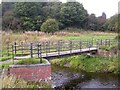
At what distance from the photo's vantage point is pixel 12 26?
190 ft

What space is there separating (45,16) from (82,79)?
39687mm

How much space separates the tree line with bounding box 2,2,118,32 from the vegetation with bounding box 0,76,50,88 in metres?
33.8

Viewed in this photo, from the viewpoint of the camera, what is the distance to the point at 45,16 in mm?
61250

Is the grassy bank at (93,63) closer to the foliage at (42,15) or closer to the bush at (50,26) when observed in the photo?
the bush at (50,26)

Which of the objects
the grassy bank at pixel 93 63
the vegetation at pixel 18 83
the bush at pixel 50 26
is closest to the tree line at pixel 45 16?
the bush at pixel 50 26

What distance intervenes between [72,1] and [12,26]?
53.4ft

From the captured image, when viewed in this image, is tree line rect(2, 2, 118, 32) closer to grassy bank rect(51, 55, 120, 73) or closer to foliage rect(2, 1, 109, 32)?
foliage rect(2, 1, 109, 32)

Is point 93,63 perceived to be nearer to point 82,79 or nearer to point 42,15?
point 82,79

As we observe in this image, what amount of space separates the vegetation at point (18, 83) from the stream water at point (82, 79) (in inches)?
130

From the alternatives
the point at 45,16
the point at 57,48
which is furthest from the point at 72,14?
the point at 57,48

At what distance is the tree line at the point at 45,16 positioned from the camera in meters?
57.7

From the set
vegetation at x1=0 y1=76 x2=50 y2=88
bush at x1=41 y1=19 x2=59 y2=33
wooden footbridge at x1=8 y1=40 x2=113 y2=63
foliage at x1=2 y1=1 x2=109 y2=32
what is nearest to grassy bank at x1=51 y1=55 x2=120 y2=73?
wooden footbridge at x1=8 y1=40 x2=113 y2=63

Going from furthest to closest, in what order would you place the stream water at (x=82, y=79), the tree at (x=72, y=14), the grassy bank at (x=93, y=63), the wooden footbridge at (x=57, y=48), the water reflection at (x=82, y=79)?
the tree at (x=72, y=14) < the grassy bank at (x=93, y=63) < the wooden footbridge at (x=57, y=48) < the water reflection at (x=82, y=79) < the stream water at (x=82, y=79)

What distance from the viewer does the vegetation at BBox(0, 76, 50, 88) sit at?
14.2 meters
